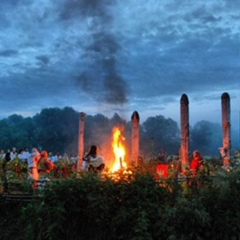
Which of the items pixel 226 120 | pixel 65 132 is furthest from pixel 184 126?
pixel 65 132

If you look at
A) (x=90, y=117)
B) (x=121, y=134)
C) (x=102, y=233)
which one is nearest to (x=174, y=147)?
(x=90, y=117)

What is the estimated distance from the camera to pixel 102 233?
8.49 meters

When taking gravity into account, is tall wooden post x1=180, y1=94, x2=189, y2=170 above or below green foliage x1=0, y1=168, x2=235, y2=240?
above

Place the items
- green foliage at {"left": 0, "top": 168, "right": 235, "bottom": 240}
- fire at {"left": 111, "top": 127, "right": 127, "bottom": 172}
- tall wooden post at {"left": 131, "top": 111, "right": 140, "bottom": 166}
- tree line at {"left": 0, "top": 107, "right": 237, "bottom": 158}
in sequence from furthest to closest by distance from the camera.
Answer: tree line at {"left": 0, "top": 107, "right": 237, "bottom": 158}
tall wooden post at {"left": 131, "top": 111, "right": 140, "bottom": 166}
fire at {"left": 111, "top": 127, "right": 127, "bottom": 172}
green foliage at {"left": 0, "top": 168, "right": 235, "bottom": 240}

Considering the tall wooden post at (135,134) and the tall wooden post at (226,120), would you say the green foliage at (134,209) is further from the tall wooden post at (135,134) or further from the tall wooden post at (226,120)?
the tall wooden post at (135,134)

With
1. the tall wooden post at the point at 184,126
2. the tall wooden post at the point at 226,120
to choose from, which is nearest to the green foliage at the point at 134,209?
the tall wooden post at the point at 184,126

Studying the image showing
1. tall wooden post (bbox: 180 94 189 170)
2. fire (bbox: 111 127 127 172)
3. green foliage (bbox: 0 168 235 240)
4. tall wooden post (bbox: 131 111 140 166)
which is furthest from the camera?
tall wooden post (bbox: 131 111 140 166)

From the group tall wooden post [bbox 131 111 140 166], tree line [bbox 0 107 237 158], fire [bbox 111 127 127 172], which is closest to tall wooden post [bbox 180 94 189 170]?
fire [bbox 111 127 127 172]

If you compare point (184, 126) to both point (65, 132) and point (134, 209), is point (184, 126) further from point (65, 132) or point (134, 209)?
point (65, 132)

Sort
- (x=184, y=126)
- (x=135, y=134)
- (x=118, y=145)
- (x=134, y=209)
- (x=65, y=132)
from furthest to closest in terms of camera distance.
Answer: (x=65, y=132) < (x=135, y=134) < (x=118, y=145) < (x=184, y=126) < (x=134, y=209)

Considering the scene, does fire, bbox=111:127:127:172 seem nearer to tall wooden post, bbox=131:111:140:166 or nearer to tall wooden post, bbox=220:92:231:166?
tall wooden post, bbox=131:111:140:166

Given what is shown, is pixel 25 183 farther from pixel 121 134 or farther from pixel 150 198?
pixel 121 134

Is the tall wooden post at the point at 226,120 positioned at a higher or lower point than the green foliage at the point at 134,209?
higher

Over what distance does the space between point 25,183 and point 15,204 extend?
1.97 feet
